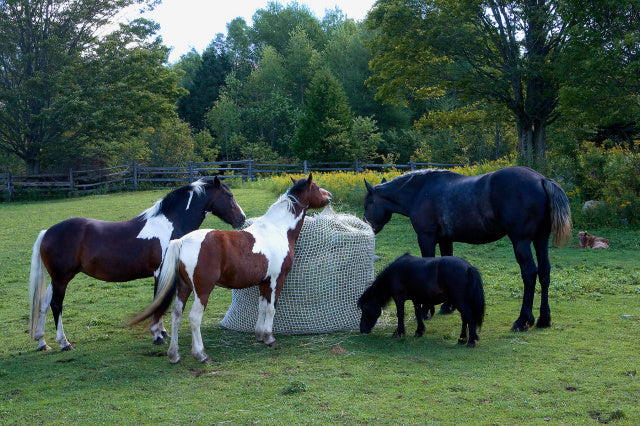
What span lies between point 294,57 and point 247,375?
48.6m

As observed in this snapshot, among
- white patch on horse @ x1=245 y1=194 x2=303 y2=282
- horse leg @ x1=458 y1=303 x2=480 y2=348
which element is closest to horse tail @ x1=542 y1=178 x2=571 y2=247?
horse leg @ x1=458 y1=303 x2=480 y2=348

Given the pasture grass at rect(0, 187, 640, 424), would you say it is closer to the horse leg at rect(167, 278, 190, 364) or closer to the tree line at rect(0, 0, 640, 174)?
the horse leg at rect(167, 278, 190, 364)

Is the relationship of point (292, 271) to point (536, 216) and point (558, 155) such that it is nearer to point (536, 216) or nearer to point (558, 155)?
point (536, 216)

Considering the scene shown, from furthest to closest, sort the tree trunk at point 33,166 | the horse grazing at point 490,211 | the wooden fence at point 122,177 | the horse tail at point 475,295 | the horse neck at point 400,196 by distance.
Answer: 1. the tree trunk at point 33,166
2. the wooden fence at point 122,177
3. the horse neck at point 400,196
4. the horse grazing at point 490,211
5. the horse tail at point 475,295

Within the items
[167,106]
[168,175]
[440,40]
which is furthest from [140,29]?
[440,40]

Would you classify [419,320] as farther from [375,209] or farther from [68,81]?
[68,81]

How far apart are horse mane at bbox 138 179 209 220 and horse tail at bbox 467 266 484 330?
10.9 ft

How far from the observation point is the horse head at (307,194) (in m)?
6.65

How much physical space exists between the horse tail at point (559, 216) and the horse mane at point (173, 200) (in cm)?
409

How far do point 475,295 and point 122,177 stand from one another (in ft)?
94.3

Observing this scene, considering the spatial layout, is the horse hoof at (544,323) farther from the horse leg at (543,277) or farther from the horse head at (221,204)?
the horse head at (221,204)

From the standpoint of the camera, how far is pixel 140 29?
32.7 metres

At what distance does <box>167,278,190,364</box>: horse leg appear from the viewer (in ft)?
17.9

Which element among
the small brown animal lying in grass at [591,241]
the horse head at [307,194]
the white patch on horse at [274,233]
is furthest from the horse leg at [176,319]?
the small brown animal lying in grass at [591,241]
